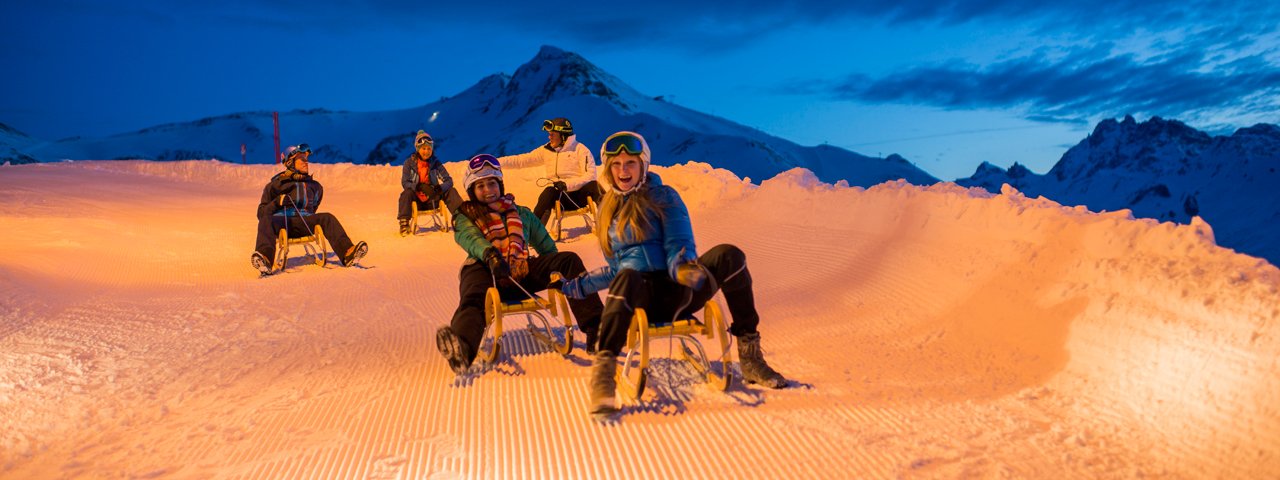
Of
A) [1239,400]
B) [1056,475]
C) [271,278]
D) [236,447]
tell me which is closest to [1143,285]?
[1239,400]

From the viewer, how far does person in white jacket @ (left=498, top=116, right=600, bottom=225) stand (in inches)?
519

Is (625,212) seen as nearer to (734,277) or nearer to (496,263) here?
(734,277)

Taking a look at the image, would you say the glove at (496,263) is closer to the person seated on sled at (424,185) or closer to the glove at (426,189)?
the person seated on sled at (424,185)

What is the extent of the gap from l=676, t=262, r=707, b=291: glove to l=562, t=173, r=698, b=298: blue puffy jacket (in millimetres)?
69

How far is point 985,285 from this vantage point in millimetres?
7625

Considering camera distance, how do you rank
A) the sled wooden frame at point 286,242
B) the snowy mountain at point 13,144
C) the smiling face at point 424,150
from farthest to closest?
the snowy mountain at point 13,144 → the smiling face at point 424,150 → the sled wooden frame at point 286,242

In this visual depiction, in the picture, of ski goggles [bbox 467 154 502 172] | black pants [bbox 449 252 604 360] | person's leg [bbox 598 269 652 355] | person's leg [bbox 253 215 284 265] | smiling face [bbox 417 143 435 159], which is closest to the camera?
person's leg [bbox 598 269 652 355]

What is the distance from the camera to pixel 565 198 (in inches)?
522

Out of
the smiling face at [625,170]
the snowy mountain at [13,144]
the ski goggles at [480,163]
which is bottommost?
the smiling face at [625,170]

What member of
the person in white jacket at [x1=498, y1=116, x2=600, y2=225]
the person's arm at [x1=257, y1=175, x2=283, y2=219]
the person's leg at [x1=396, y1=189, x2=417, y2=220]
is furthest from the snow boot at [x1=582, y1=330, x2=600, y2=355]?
the person's leg at [x1=396, y1=189, x2=417, y2=220]

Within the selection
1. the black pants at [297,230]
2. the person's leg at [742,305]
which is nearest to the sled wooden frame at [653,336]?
the person's leg at [742,305]

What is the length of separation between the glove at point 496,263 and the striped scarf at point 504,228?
0.16 m

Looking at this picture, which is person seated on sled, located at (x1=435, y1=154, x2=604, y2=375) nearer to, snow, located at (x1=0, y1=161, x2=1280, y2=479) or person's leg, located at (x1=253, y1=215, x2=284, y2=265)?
snow, located at (x1=0, y1=161, x2=1280, y2=479)

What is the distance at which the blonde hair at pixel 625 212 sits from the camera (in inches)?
192
